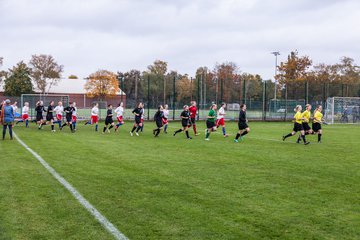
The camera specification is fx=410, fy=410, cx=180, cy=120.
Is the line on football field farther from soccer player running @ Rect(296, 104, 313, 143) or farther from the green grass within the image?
soccer player running @ Rect(296, 104, 313, 143)

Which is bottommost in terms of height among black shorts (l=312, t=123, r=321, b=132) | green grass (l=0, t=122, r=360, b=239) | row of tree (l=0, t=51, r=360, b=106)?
green grass (l=0, t=122, r=360, b=239)

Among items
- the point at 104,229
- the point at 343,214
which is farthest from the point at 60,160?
the point at 343,214

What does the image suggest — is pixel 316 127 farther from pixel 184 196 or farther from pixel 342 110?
pixel 342 110

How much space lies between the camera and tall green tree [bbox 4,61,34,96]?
66.8 meters

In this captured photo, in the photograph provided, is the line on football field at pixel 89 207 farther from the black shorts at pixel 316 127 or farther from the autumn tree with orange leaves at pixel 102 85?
the autumn tree with orange leaves at pixel 102 85

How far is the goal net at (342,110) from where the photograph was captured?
41.1 meters

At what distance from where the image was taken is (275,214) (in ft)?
20.8

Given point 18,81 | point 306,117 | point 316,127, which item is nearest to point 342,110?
point 316,127

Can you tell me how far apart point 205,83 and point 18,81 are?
3642cm

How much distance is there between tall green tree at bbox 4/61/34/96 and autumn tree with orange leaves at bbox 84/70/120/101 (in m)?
10.7

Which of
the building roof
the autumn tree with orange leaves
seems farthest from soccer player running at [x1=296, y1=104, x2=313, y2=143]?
the building roof

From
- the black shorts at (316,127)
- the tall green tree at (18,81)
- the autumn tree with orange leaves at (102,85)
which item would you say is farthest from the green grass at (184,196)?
the tall green tree at (18,81)

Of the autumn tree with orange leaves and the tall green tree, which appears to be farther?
the tall green tree

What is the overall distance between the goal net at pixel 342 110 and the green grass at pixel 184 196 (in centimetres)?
3035
